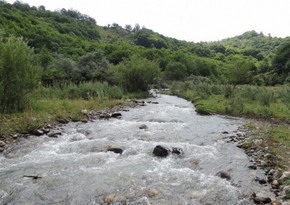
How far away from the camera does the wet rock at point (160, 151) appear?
11.6 meters

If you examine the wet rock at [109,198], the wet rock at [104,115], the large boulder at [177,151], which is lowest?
the wet rock at [104,115]

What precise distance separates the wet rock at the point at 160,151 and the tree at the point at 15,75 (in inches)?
379

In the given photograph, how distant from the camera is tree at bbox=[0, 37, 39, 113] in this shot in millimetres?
16172

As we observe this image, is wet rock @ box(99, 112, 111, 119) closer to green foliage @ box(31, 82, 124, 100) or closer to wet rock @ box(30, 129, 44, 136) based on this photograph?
green foliage @ box(31, 82, 124, 100)

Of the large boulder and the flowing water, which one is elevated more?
the large boulder

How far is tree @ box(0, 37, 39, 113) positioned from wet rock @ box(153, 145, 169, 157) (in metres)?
9.63

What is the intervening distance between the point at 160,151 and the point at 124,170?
2224mm

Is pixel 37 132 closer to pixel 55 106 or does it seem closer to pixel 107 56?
pixel 55 106

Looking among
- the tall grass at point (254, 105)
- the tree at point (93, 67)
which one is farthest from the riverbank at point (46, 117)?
the tree at point (93, 67)

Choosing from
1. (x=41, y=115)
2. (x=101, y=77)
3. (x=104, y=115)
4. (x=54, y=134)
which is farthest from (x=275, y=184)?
(x=101, y=77)

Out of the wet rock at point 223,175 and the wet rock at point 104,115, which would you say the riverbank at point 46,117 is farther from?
the wet rock at point 223,175

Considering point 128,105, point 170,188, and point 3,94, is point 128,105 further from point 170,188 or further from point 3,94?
point 170,188

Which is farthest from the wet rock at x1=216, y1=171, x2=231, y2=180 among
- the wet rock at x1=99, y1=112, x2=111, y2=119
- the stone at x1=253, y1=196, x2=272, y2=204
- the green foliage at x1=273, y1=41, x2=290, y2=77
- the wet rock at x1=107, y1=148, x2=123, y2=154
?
the green foliage at x1=273, y1=41, x2=290, y2=77

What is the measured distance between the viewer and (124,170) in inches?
394
